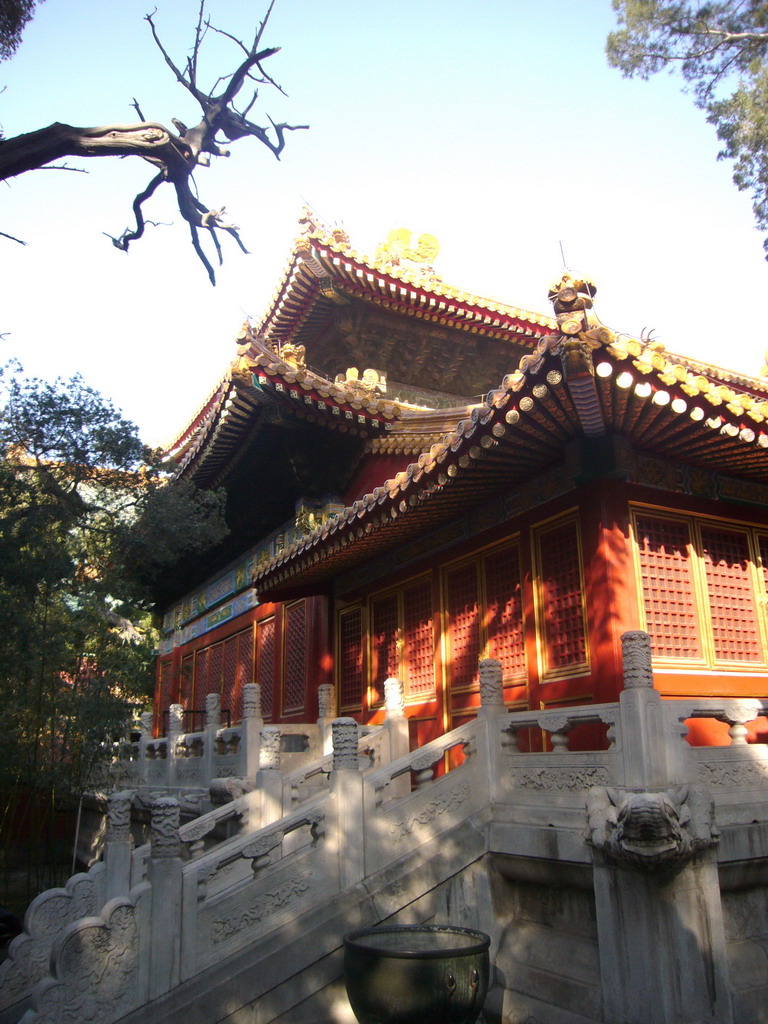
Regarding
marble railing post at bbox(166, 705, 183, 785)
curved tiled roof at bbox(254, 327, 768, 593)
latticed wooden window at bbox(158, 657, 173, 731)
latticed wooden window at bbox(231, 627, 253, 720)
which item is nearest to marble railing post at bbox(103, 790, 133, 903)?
curved tiled roof at bbox(254, 327, 768, 593)

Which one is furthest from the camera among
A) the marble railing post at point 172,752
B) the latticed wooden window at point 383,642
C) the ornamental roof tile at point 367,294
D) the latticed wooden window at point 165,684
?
the latticed wooden window at point 165,684

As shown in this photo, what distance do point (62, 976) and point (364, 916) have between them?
1.90 metres

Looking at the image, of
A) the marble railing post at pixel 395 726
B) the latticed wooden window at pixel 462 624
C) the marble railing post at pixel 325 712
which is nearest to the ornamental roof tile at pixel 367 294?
the latticed wooden window at pixel 462 624

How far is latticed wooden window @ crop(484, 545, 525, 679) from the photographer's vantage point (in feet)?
26.5

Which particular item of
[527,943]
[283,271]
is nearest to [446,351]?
[283,271]

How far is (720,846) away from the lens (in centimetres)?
530

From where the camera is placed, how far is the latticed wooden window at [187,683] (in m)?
18.0

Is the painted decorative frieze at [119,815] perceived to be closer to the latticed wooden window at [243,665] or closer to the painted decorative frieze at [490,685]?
the painted decorative frieze at [490,685]

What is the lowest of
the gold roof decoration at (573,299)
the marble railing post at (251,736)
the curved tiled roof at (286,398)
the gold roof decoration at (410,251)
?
the marble railing post at (251,736)

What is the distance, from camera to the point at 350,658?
11031 millimetres

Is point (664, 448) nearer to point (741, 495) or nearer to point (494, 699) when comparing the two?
point (741, 495)

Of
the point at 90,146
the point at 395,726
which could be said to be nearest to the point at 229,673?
the point at 395,726

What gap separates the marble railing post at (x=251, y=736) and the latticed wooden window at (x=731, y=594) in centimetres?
462

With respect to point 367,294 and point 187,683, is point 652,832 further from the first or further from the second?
point 187,683
